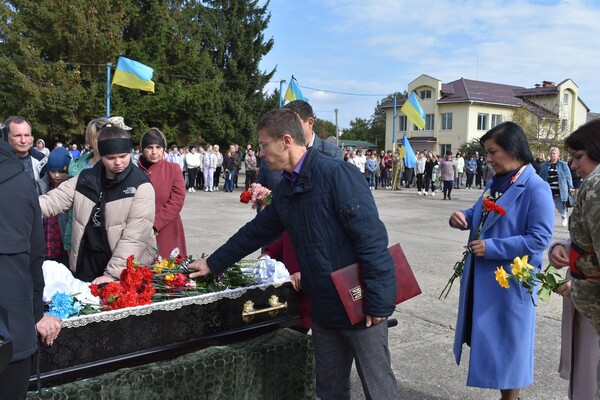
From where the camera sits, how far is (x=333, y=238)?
8.38 feet

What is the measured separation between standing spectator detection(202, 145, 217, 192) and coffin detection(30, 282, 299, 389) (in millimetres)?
19076

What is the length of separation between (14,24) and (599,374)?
108 feet

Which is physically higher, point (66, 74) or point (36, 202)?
point (66, 74)

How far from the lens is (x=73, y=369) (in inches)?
98.4

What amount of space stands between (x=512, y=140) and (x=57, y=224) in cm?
340

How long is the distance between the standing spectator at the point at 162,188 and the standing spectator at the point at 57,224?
67cm

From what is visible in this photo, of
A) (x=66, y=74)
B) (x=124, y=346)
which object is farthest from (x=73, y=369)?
(x=66, y=74)

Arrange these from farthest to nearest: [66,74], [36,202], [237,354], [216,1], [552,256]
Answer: [216,1], [66,74], [237,354], [552,256], [36,202]

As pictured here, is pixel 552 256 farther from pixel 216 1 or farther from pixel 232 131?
pixel 216 1

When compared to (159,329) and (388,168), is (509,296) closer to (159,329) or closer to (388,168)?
(159,329)

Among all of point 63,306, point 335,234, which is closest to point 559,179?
point 335,234

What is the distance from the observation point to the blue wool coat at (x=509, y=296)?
10.6 ft

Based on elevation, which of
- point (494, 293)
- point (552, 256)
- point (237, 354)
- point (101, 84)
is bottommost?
point (237, 354)

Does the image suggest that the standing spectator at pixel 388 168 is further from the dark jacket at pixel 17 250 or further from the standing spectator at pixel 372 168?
the dark jacket at pixel 17 250
